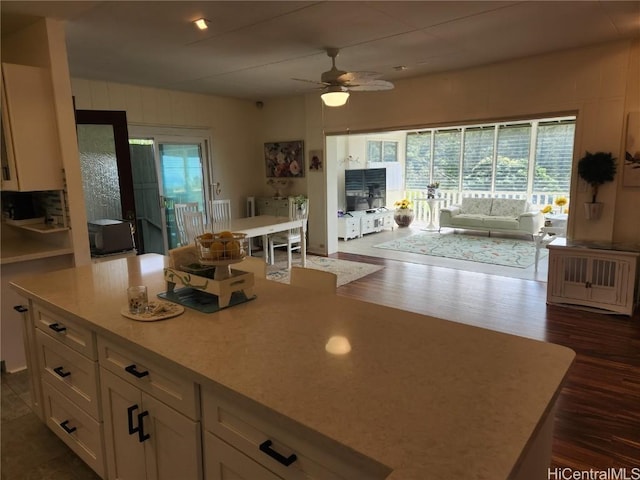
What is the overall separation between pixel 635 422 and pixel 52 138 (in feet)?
13.7

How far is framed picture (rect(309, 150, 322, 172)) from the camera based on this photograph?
21.5 ft

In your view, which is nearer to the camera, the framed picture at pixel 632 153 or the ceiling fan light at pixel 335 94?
the ceiling fan light at pixel 335 94

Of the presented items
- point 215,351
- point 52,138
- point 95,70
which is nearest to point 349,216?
point 95,70

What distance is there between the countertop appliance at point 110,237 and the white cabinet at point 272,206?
3.45m

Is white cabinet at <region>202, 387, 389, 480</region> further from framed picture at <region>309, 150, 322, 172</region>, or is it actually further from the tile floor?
framed picture at <region>309, 150, 322, 172</region>

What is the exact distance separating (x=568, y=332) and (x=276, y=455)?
3.46 m

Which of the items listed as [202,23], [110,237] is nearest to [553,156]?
[202,23]

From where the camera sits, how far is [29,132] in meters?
2.83

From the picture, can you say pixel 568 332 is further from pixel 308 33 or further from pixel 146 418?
pixel 146 418

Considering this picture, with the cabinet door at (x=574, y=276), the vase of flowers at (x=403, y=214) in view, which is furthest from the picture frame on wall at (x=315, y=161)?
the cabinet door at (x=574, y=276)

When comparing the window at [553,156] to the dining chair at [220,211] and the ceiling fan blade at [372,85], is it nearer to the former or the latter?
the ceiling fan blade at [372,85]

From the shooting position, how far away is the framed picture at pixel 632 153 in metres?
3.93

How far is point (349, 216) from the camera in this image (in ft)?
26.5

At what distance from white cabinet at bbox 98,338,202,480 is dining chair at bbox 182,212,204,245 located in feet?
11.7
